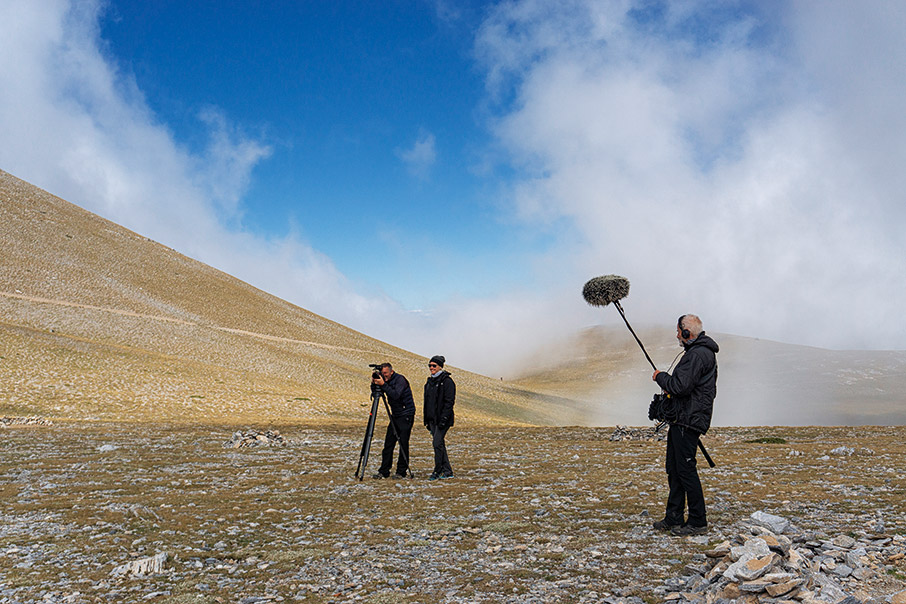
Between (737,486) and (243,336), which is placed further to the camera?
(243,336)

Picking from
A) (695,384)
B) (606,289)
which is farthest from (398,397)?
(695,384)

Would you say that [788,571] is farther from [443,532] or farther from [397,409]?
[397,409]

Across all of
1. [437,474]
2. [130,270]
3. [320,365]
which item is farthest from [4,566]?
[130,270]

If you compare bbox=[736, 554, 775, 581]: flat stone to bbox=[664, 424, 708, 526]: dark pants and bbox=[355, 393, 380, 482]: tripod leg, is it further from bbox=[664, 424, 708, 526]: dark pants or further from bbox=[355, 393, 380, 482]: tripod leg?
bbox=[355, 393, 380, 482]: tripod leg

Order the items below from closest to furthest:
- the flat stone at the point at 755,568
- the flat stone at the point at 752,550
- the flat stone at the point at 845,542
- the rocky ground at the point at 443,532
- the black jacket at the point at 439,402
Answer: the flat stone at the point at 755,568 → the flat stone at the point at 752,550 → the rocky ground at the point at 443,532 → the flat stone at the point at 845,542 → the black jacket at the point at 439,402

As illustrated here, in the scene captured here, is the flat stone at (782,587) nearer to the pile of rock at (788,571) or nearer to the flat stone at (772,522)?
the pile of rock at (788,571)

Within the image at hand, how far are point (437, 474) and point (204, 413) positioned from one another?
32.9m

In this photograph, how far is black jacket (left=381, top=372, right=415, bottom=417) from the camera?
1592 centimetres

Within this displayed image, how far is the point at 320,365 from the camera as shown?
273 ft

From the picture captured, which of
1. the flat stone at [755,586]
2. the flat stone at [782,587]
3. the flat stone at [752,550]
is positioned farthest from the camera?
the flat stone at [752,550]

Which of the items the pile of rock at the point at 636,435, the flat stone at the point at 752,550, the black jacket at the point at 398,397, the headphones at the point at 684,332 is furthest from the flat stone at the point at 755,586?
the pile of rock at the point at 636,435

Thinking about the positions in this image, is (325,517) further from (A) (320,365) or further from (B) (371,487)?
(A) (320,365)

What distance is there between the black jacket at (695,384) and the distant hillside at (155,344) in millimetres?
39117

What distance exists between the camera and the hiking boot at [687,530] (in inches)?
372
